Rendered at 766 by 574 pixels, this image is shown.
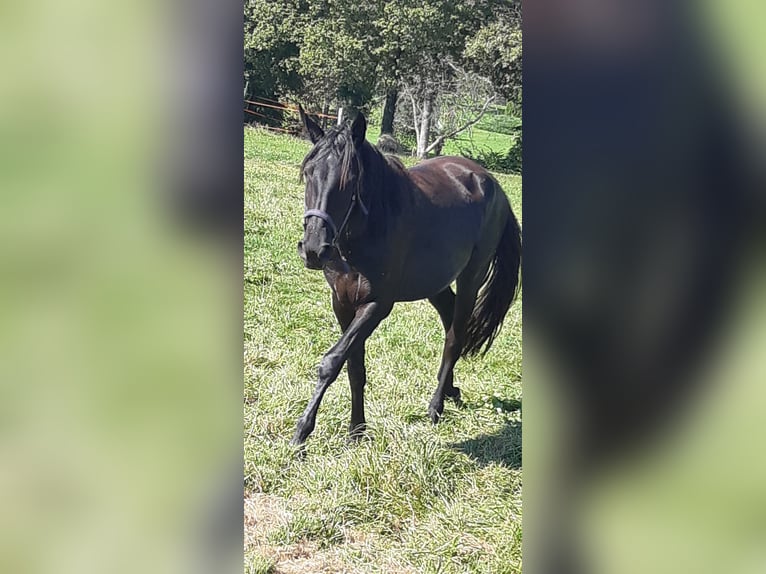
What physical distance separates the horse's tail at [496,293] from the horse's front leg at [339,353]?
1.36ft

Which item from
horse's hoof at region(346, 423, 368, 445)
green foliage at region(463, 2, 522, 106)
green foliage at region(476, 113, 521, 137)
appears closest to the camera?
green foliage at region(463, 2, 522, 106)

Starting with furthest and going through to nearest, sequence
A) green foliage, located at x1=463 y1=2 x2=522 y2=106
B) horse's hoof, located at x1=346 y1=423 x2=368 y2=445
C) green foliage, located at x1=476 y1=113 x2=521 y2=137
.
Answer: horse's hoof, located at x1=346 y1=423 x2=368 y2=445
green foliage, located at x1=476 y1=113 x2=521 y2=137
green foliage, located at x1=463 y1=2 x2=522 y2=106

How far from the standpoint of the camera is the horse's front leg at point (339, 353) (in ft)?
10.5

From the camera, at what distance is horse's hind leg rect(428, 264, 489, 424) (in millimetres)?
3238

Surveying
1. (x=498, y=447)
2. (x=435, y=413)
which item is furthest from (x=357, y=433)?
(x=498, y=447)

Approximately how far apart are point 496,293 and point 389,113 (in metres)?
0.97

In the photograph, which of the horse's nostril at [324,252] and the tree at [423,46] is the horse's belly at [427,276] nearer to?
the horse's nostril at [324,252]

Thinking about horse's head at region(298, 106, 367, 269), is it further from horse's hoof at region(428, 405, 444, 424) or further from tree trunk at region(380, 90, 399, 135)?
horse's hoof at region(428, 405, 444, 424)

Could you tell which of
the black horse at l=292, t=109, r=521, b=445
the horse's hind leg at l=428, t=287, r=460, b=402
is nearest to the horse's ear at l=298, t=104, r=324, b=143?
the black horse at l=292, t=109, r=521, b=445

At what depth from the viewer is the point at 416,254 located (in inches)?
128
